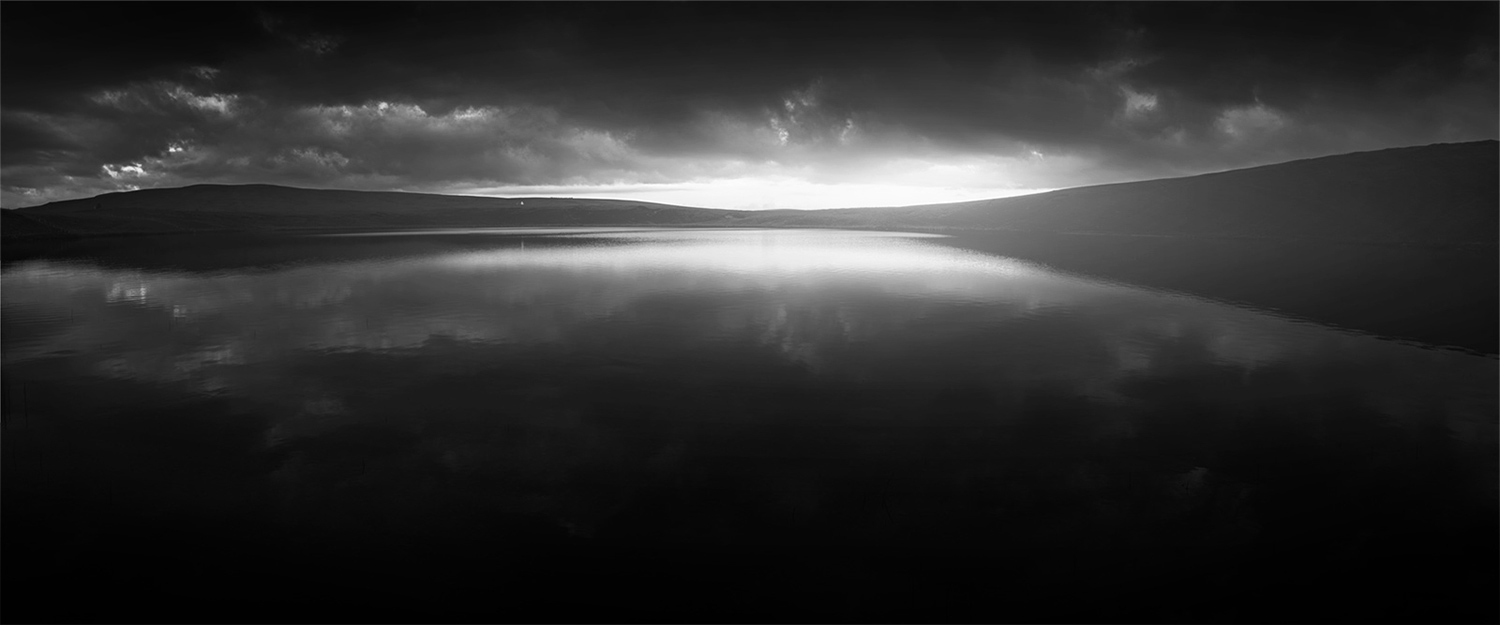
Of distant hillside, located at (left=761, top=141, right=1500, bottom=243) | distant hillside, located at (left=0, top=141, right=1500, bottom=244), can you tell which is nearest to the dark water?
distant hillside, located at (left=0, top=141, right=1500, bottom=244)

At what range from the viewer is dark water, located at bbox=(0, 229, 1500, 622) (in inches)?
424

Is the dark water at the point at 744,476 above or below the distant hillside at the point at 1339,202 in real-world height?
below

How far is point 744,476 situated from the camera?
15.1 m

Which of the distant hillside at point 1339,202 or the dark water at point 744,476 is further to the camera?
the distant hillside at point 1339,202

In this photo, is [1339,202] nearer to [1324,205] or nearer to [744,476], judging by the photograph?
[1324,205]

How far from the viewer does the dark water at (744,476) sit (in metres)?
10.8

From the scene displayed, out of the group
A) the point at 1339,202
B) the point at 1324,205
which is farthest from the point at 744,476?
the point at 1339,202

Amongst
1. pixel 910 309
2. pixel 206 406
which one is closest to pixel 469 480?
pixel 206 406

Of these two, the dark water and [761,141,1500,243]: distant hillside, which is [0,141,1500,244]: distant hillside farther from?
the dark water

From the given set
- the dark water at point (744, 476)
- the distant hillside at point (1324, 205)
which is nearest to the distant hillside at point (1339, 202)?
the distant hillside at point (1324, 205)

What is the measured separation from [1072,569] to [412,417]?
16.6m

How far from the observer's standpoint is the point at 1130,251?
96.2 m

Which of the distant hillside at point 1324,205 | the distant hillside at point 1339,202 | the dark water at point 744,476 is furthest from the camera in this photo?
the distant hillside at point 1324,205

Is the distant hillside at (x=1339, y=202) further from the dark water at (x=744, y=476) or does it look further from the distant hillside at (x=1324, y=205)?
the dark water at (x=744, y=476)
